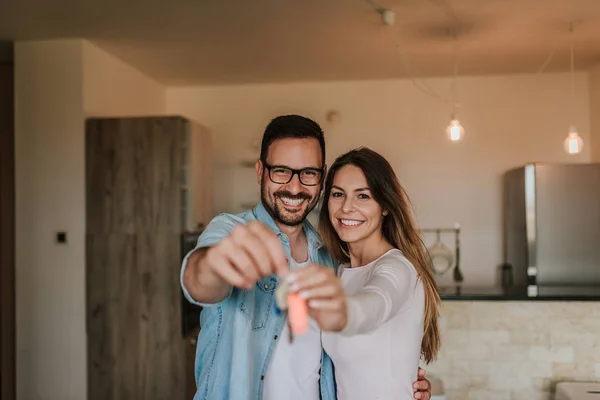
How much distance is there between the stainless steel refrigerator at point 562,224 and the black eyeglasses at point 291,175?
9.74 ft

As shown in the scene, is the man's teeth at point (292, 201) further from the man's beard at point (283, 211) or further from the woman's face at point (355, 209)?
the woman's face at point (355, 209)

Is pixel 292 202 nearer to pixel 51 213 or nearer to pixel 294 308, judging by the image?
pixel 294 308

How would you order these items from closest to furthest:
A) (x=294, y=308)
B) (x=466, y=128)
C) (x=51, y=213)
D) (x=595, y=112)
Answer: (x=294, y=308) < (x=51, y=213) < (x=595, y=112) < (x=466, y=128)

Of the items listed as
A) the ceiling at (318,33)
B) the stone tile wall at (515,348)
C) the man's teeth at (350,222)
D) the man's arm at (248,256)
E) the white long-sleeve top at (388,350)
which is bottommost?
the stone tile wall at (515,348)

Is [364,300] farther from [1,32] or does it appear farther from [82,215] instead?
[1,32]

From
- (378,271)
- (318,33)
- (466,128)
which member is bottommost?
(378,271)

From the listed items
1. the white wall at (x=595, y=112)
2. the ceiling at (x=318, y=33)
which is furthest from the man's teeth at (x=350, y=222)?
the white wall at (x=595, y=112)

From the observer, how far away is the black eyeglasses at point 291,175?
1.42m

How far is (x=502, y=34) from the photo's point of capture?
351cm

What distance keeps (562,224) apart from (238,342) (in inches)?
129

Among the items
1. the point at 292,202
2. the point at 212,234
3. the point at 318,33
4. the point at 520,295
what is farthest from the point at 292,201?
the point at 318,33

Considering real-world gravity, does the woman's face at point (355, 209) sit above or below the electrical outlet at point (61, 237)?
above

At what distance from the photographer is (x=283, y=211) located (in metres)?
1.45

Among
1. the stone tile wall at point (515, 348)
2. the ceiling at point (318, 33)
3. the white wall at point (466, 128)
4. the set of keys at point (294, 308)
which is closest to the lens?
the set of keys at point (294, 308)
